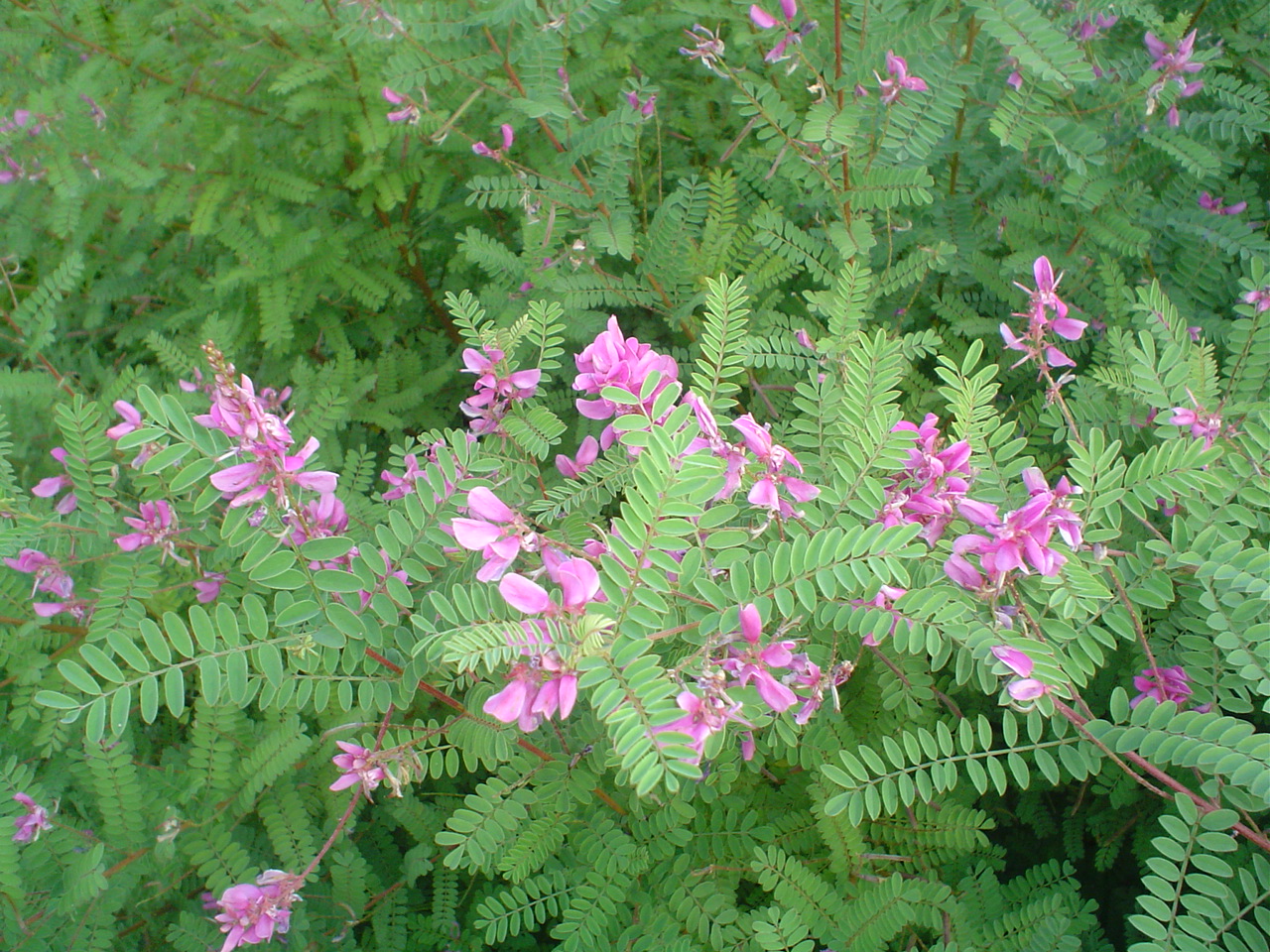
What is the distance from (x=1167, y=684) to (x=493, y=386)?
158cm

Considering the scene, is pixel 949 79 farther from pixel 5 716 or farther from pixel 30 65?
pixel 30 65

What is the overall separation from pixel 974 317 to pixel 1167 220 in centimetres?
69

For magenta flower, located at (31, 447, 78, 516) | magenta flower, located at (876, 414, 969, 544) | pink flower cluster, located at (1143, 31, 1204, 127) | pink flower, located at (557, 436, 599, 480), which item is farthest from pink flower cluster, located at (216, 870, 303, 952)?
pink flower cluster, located at (1143, 31, 1204, 127)

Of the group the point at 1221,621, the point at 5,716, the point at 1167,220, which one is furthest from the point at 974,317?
the point at 5,716

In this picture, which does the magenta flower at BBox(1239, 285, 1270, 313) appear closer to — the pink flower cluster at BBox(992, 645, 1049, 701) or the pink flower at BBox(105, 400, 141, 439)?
the pink flower cluster at BBox(992, 645, 1049, 701)

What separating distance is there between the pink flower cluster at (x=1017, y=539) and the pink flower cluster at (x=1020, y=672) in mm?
112

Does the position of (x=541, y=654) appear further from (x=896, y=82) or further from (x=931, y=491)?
(x=896, y=82)

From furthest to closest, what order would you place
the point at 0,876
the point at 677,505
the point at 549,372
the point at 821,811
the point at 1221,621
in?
the point at 549,372 < the point at 821,811 < the point at 0,876 < the point at 1221,621 < the point at 677,505

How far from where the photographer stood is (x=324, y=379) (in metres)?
3.23

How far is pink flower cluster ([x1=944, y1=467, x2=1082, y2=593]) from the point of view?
1.26 meters

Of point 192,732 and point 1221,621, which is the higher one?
point 1221,621

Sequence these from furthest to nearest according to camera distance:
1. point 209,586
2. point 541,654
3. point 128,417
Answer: point 209,586
point 128,417
point 541,654

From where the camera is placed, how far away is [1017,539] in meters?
1.29

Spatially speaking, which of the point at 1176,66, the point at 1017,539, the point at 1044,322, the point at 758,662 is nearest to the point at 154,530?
the point at 758,662
